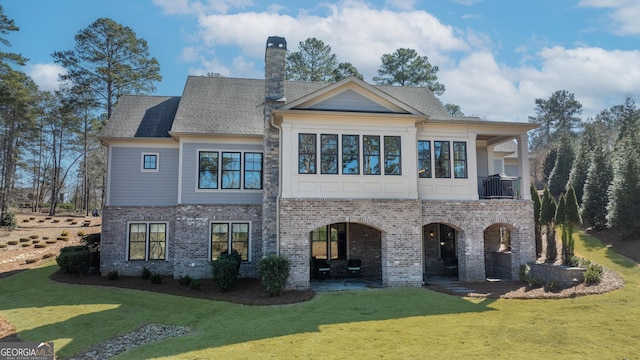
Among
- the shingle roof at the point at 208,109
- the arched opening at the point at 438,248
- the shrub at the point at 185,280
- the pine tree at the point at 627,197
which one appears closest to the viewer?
the shrub at the point at 185,280

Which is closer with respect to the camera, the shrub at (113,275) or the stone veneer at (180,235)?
the shrub at (113,275)

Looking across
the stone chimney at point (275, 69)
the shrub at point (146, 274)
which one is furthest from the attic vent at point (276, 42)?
the shrub at point (146, 274)

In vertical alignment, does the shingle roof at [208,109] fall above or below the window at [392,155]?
above

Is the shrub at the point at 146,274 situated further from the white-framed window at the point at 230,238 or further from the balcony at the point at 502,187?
the balcony at the point at 502,187

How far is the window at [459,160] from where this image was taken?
1569 centimetres

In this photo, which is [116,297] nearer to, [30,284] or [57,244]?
[30,284]

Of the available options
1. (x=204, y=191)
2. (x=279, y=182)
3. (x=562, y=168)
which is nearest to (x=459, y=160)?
(x=279, y=182)

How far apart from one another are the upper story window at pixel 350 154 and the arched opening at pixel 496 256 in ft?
19.4

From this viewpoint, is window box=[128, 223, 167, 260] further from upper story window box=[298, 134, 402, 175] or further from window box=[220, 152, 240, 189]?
upper story window box=[298, 134, 402, 175]

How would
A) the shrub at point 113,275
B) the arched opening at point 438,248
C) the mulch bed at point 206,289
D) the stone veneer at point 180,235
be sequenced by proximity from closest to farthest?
the mulch bed at point 206,289 < the shrub at point 113,275 < the stone veneer at point 180,235 < the arched opening at point 438,248

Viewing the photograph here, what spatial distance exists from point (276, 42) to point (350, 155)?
5.60 meters

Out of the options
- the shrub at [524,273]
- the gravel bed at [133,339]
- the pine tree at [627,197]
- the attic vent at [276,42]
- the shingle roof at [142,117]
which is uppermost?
the attic vent at [276,42]

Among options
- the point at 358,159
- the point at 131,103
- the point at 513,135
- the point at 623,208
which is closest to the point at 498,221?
the point at 513,135

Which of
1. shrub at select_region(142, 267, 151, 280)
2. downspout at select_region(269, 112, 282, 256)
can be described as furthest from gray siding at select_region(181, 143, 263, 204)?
shrub at select_region(142, 267, 151, 280)
